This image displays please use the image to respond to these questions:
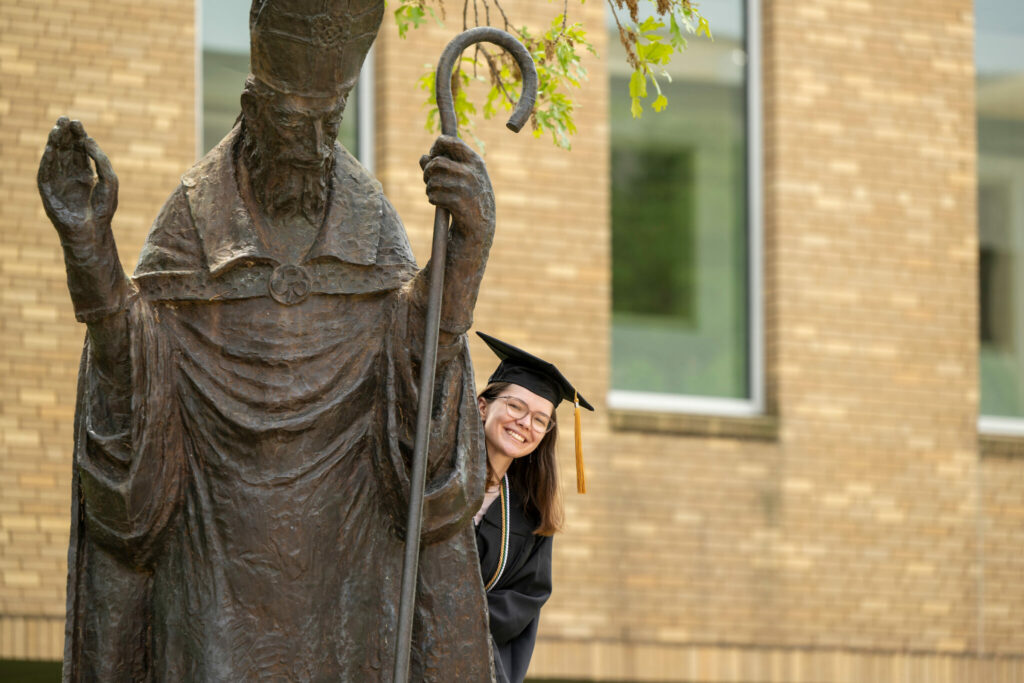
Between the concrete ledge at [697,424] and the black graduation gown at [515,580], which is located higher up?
the concrete ledge at [697,424]

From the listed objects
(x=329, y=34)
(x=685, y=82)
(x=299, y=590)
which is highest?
(x=685, y=82)

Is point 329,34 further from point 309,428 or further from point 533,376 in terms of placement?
point 533,376

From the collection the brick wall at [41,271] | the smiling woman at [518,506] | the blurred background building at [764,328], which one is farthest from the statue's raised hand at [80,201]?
the blurred background building at [764,328]

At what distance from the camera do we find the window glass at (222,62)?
11.4m

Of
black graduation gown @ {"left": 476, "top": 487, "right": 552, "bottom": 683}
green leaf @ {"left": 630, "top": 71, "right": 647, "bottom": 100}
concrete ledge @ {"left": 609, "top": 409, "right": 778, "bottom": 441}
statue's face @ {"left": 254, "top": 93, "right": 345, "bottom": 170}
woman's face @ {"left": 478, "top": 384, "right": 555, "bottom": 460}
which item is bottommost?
black graduation gown @ {"left": 476, "top": 487, "right": 552, "bottom": 683}

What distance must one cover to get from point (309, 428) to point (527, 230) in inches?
299

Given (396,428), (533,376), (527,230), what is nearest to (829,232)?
(527,230)

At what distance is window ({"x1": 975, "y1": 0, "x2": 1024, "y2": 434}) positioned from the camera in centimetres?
1380

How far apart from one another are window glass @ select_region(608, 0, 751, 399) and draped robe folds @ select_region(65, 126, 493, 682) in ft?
27.5

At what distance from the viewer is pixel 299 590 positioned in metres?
4.23

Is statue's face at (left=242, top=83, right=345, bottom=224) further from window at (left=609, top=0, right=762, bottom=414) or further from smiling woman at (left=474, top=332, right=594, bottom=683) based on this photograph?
window at (left=609, top=0, right=762, bottom=414)

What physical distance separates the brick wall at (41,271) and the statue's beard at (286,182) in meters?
6.43

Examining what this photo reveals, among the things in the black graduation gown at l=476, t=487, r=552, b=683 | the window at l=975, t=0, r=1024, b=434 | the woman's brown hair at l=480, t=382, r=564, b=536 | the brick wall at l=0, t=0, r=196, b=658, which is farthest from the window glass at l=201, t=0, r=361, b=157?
the black graduation gown at l=476, t=487, r=552, b=683

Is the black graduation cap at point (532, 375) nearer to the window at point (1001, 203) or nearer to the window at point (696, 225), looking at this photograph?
the window at point (696, 225)
